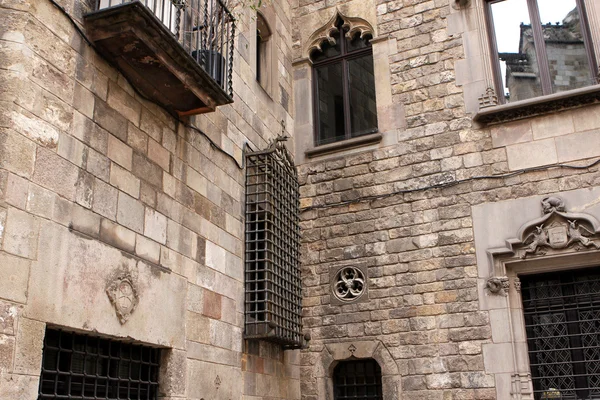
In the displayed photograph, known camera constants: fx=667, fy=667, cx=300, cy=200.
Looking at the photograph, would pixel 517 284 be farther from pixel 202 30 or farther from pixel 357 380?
pixel 202 30

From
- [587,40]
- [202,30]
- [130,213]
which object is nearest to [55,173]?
[130,213]

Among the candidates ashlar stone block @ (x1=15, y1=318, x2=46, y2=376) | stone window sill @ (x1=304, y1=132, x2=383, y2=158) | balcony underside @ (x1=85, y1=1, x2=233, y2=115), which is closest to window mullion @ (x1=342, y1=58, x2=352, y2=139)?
stone window sill @ (x1=304, y1=132, x2=383, y2=158)

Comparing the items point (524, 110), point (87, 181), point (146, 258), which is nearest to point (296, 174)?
point (524, 110)

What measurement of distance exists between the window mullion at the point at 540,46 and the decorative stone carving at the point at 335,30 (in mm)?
2062

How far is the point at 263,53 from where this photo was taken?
28.8 feet

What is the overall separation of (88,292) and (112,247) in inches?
17.9

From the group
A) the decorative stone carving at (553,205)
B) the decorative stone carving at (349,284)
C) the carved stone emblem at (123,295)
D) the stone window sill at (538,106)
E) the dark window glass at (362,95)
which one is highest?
the dark window glass at (362,95)

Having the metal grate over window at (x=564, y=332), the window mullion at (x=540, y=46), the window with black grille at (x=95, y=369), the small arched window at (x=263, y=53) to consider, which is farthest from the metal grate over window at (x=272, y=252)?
the window mullion at (x=540, y=46)

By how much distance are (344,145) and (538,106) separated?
2.43 metres

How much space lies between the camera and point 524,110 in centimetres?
768

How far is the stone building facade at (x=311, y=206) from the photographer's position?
450 centimetres

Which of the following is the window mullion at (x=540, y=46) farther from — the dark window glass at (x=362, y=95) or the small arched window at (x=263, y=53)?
the small arched window at (x=263, y=53)

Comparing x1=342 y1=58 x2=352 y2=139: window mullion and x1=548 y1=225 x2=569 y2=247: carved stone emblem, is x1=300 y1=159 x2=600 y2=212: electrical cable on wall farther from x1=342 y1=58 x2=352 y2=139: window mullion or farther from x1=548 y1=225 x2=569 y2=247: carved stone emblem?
x1=342 y1=58 x2=352 y2=139: window mullion

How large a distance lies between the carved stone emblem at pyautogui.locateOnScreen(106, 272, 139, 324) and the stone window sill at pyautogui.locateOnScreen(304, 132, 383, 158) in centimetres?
420
